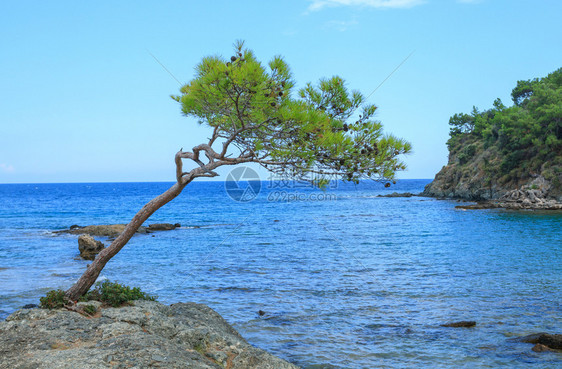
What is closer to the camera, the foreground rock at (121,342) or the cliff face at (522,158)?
the foreground rock at (121,342)

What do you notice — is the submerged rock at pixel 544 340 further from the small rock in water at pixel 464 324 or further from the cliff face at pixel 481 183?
the cliff face at pixel 481 183

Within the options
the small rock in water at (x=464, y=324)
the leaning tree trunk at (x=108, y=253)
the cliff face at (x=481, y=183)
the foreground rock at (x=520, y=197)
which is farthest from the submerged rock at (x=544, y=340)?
the cliff face at (x=481, y=183)

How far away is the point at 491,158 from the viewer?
251 feet

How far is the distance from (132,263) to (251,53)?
21154 millimetres

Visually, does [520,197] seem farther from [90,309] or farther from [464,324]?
[90,309]

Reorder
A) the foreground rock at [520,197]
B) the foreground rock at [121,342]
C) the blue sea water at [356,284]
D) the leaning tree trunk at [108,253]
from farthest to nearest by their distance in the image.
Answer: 1. the foreground rock at [520,197]
2. the blue sea water at [356,284]
3. the leaning tree trunk at [108,253]
4. the foreground rock at [121,342]

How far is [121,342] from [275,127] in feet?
18.5

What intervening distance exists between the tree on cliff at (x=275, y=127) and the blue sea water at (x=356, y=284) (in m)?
5.12

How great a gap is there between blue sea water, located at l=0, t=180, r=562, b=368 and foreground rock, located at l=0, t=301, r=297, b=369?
319 cm

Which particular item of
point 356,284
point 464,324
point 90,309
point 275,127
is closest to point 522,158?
point 356,284

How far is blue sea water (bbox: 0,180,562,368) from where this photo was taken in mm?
12438

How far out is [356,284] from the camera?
20406 mm

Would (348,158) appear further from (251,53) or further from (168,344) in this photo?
(168,344)

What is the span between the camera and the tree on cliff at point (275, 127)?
363 inches
